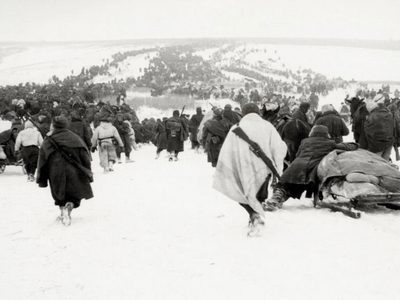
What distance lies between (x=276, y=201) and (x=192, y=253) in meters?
2.59

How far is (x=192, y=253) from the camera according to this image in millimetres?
5609

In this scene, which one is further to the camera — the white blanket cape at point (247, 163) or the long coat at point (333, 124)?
the long coat at point (333, 124)

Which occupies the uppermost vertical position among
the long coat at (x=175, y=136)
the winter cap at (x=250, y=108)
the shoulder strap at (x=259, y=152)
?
the winter cap at (x=250, y=108)

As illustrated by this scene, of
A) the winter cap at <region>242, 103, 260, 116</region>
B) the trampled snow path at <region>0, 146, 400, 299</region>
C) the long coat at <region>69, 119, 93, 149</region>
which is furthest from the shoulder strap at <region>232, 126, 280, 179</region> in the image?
the long coat at <region>69, 119, 93, 149</region>

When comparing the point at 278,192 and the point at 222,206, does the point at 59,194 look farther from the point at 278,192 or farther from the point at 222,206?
the point at 278,192

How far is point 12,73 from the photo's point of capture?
200 feet

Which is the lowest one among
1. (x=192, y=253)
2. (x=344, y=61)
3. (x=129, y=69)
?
(x=344, y=61)

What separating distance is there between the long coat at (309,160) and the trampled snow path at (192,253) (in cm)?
45

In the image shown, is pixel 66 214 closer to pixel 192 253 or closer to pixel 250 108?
pixel 192 253

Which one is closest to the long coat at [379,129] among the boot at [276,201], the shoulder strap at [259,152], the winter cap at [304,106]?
the winter cap at [304,106]

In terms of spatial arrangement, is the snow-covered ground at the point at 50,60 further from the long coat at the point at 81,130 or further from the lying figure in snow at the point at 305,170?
the lying figure in snow at the point at 305,170

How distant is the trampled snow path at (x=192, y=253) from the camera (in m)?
4.49

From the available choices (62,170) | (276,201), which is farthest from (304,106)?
(62,170)

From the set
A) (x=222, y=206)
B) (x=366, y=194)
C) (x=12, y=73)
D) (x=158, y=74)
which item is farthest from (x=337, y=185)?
(x=12, y=73)
